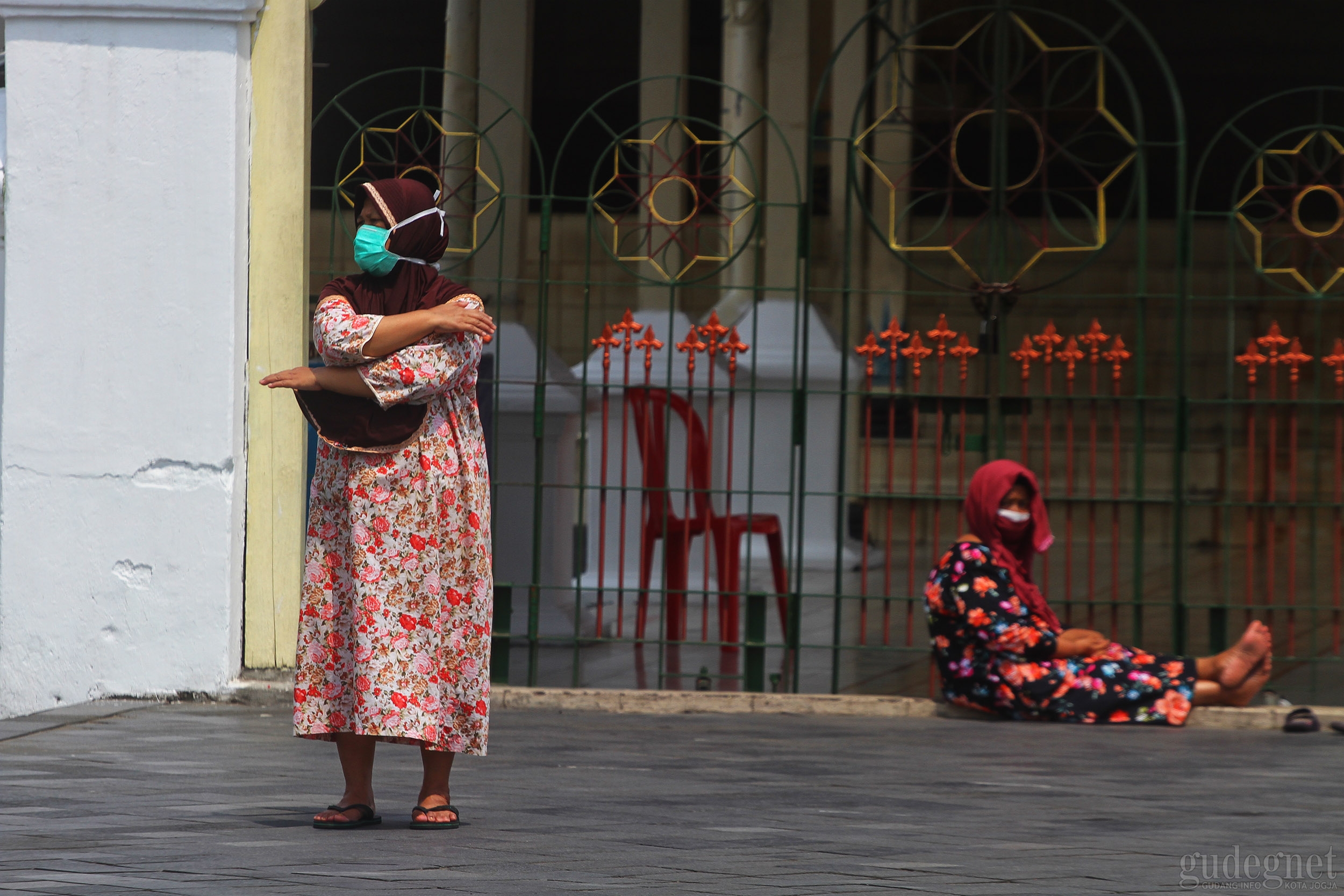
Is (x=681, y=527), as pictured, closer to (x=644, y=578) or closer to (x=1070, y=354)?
(x=644, y=578)

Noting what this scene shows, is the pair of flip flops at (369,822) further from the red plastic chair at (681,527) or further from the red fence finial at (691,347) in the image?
the red plastic chair at (681,527)

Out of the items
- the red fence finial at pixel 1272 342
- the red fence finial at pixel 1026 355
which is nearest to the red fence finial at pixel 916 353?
the red fence finial at pixel 1026 355

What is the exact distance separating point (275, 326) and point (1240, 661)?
3649 millimetres

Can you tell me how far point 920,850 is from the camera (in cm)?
404

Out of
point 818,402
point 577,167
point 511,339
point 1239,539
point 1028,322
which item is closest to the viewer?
point 511,339

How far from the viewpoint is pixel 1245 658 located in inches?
264

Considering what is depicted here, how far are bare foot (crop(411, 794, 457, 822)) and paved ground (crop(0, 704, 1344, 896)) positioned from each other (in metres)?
0.05

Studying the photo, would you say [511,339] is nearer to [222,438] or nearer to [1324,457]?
[222,438]

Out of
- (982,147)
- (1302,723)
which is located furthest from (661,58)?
(1302,723)

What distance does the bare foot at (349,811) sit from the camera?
4199 millimetres

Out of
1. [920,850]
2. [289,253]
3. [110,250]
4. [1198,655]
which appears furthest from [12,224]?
[1198,655]

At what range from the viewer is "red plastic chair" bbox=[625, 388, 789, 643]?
24.6 feet

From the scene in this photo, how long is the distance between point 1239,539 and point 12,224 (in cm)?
1056

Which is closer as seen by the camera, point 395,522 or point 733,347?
point 395,522
